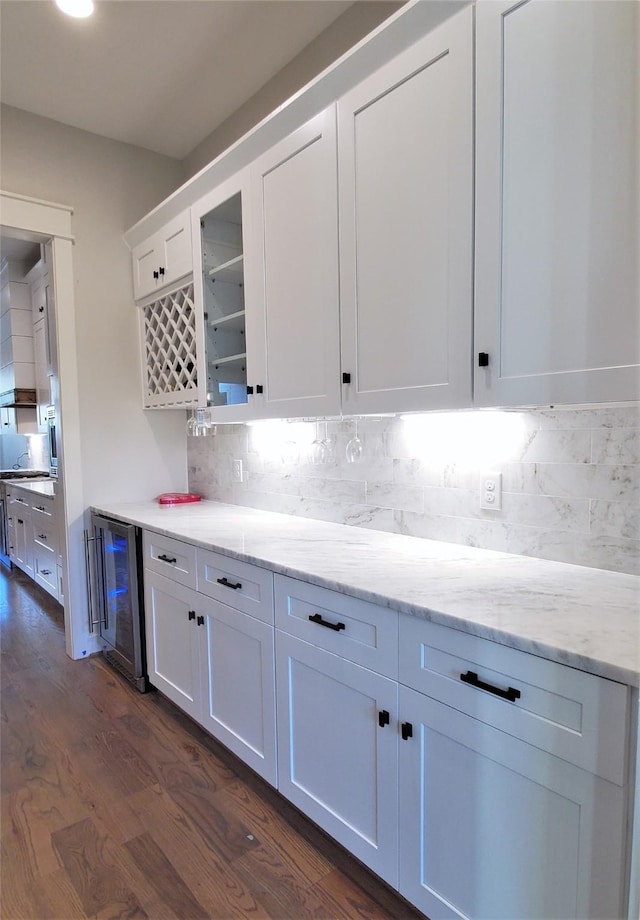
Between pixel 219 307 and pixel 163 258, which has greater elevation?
pixel 163 258

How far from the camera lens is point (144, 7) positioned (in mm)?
2043

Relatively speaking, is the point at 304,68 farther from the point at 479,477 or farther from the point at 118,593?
the point at 118,593

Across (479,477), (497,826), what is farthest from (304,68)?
(497,826)

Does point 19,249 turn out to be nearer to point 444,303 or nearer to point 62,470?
point 62,470

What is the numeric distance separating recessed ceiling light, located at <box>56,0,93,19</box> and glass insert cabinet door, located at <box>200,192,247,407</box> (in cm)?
84

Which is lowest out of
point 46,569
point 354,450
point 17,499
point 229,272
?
point 46,569

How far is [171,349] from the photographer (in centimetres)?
281

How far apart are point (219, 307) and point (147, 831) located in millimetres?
2148

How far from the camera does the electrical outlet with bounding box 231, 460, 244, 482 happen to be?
9.50 feet

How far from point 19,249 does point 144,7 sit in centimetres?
311

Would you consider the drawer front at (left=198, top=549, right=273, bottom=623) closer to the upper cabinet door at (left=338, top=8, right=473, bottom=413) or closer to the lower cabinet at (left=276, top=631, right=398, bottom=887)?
the lower cabinet at (left=276, top=631, right=398, bottom=887)

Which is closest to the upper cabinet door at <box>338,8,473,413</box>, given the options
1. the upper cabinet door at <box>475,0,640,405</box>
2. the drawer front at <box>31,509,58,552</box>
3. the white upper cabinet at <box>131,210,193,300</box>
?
the upper cabinet door at <box>475,0,640,405</box>

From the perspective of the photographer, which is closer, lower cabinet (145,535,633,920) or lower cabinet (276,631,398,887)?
lower cabinet (145,535,633,920)

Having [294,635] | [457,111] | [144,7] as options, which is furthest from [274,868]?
[144,7]
